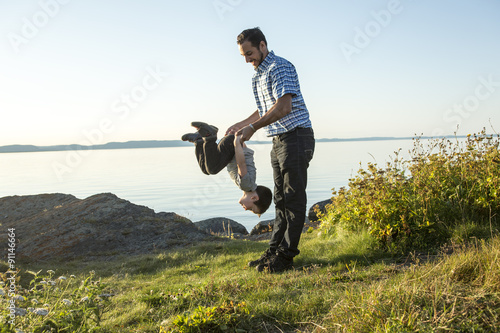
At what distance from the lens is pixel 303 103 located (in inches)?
200

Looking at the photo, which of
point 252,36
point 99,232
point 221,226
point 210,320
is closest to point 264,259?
point 210,320

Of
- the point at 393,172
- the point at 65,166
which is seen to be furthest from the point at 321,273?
the point at 65,166

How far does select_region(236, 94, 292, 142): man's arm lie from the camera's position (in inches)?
180

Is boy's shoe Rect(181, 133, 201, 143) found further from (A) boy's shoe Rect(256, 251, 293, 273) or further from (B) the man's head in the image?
(A) boy's shoe Rect(256, 251, 293, 273)

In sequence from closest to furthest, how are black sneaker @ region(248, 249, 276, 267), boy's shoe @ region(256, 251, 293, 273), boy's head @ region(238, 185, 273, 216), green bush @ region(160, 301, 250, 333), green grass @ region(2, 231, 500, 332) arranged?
green grass @ region(2, 231, 500, 332)
green bush @ region(160, 301, 250, 333)
boy's head @ region(238, 185, 273, 216)
boy's shoe @ region(256, 251, 293, 273)
black sneaker @ region(248, 249, 276, 267)

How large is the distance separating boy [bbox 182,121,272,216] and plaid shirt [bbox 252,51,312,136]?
63cm

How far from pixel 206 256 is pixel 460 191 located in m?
4.20

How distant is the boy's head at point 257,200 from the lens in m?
4.78

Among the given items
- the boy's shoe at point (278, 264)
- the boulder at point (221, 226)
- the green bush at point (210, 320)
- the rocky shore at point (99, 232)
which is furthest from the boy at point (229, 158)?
the boulder at point (221, 226)

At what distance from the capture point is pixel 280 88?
15.8 feet

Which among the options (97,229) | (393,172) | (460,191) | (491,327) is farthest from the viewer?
(97,229)

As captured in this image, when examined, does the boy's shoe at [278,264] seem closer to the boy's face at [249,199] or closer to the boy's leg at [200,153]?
the boy's face at [249,199]

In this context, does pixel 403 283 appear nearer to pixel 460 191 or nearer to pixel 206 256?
pixel 460 191

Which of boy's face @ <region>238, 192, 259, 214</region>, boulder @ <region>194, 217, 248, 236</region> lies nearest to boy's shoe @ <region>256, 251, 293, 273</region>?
boy's face @ <region>238, 192, 259, 214</region>
